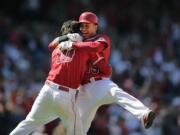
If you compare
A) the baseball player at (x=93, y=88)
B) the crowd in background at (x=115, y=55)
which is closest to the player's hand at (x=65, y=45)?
the baseball player at (x=93, y=88)

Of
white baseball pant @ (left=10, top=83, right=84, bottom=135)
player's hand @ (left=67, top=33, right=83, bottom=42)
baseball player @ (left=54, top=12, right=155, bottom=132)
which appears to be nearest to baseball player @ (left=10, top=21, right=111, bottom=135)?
white baseball pant @ (left=10, top=83, right=84, bottom=135)

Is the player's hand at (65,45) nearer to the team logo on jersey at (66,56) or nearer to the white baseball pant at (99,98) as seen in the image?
the team logo on jersey at (66,56)

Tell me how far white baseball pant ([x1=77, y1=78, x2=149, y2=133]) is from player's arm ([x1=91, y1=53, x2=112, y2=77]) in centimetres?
11

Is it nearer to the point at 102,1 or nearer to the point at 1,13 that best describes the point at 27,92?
the point at 1,13

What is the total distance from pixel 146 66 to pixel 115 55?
83 centimetres

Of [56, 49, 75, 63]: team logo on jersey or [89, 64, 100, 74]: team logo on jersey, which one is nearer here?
[56, 49, 75, 63]: team logo on jersey

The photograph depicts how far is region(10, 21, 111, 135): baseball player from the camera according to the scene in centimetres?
1334

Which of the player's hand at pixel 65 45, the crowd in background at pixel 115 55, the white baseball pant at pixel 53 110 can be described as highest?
the player's hand at pixel 65 45

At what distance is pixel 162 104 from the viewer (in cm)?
1998

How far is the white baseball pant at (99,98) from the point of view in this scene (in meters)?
13.4

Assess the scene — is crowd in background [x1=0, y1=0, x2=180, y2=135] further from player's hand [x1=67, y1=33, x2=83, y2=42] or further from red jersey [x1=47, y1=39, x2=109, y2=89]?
player's hand [x1=67, y1=33, x2=83, y2=42]

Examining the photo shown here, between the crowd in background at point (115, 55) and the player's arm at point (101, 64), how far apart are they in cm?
218

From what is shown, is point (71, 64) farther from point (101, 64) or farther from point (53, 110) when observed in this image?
point (53, 110)

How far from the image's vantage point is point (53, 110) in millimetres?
A: 13414
